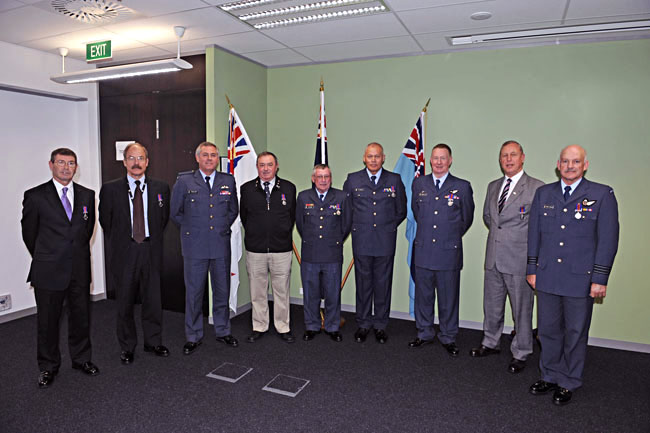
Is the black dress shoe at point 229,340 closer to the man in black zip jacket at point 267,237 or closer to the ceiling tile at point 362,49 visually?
the man in black zip jacket at point 267,237

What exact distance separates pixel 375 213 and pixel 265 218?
1.01 metres

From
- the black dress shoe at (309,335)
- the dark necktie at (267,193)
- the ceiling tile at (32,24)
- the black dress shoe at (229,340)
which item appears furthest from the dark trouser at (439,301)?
the ceiling tile at (32,24)

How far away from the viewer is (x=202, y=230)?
393 centimetres

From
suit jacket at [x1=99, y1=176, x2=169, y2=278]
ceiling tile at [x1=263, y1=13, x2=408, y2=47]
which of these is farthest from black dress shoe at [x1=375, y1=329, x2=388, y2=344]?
ceiling tile at [x1=263, y1=13, x2=408, y2=47]

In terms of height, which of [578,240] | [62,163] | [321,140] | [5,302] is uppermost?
[321,140]

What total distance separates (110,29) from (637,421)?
502 cm

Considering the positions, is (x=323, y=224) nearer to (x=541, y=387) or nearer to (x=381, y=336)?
(x=381, y=336)

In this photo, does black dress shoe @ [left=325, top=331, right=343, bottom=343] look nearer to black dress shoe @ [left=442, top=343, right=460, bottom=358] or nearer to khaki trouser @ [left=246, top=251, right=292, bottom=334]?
khaki trouser @ [left=246, top=251, right=292, bottom=334]

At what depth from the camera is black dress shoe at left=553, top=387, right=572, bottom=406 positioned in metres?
3.08

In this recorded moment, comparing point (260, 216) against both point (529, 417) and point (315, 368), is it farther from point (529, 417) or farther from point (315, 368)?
point (529, 417)

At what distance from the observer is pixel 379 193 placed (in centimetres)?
418

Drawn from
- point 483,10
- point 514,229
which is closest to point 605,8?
point 483,10

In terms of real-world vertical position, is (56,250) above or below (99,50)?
below

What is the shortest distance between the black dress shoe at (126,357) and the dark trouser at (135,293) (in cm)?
3
